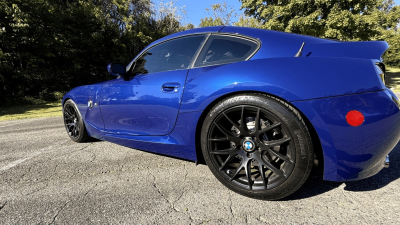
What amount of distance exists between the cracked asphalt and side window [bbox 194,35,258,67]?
111 centimetres

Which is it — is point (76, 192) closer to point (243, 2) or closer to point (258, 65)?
point (258, 65)

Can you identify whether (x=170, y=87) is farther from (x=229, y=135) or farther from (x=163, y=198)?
(x=163, y=198)

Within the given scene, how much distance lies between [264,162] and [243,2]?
763 inches

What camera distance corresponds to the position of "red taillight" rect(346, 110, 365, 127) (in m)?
1.35

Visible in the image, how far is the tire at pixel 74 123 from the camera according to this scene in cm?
326

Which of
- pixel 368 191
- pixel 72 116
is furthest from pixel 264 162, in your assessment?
pixel 72 116

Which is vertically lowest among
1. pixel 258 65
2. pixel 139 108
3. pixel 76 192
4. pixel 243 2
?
pixel 76 192

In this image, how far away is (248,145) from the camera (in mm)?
1660

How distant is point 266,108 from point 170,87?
0.90m

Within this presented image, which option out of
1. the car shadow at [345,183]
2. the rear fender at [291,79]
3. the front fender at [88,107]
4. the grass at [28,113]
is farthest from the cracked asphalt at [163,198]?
the grass at [28,113]

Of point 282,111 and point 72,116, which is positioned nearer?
point 282,111

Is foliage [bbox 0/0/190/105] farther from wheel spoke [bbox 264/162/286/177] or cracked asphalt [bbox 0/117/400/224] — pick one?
wheel spoke [bbox 264/162/286/177]

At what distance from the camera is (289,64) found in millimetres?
1549

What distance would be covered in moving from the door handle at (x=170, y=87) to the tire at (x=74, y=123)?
1.86m
